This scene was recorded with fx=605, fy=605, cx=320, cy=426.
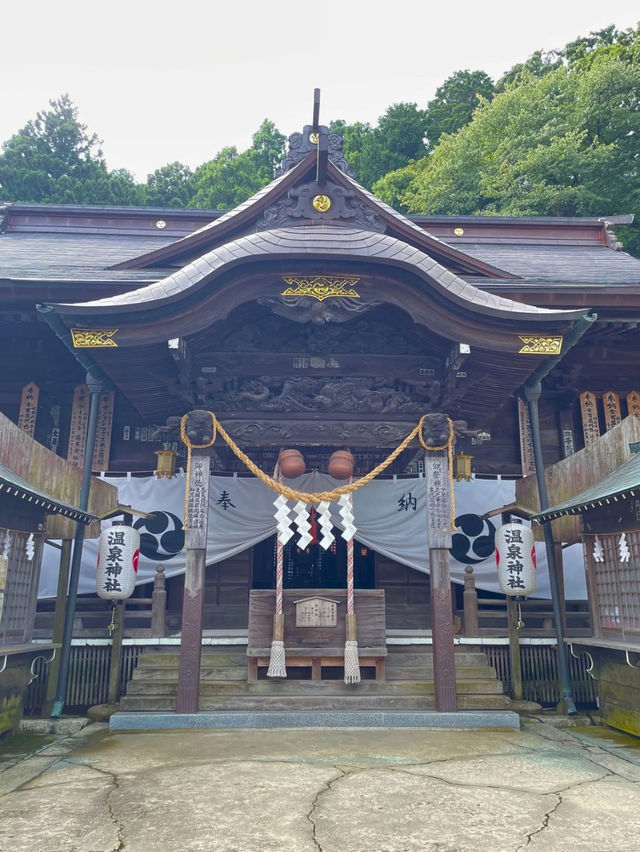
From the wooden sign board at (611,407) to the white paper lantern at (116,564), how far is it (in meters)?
8.00

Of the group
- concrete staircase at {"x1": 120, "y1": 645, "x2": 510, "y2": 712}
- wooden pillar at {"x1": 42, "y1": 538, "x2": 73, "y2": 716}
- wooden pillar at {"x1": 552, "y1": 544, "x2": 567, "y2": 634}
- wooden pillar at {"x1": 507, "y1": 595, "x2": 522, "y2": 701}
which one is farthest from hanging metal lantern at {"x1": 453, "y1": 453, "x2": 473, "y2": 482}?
wooden pillar at {"x1": 42, "y1": 538, "x2": 73, "y2": 716}

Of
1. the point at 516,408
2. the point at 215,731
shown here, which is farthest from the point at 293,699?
the point at 516,408

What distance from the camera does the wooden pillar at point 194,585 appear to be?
7031mm

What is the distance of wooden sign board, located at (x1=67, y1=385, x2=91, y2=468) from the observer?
9.92m

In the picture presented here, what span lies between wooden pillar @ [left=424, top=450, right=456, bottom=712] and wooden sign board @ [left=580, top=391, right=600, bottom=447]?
3.83 metres

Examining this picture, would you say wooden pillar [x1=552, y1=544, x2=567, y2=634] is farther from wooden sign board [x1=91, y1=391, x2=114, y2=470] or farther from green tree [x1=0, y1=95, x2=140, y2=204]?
green tree [x1=0, y1=95, x2=140, y2=204]

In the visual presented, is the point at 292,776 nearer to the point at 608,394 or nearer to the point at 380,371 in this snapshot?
the point at 380,371

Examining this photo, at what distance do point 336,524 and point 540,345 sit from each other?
473cm

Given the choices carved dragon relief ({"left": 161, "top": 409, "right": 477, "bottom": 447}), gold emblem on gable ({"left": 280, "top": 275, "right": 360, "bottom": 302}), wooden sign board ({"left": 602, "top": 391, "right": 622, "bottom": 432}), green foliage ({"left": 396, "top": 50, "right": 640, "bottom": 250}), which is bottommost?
carved dragon relief ({"left": 161, "top": 409, "right": 477, "bottom": 447})

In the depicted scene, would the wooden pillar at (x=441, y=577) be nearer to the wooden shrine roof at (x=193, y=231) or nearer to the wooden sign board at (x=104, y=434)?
the wooden sign board at (x=104, y=434)

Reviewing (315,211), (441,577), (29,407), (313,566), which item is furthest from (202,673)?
(315,211)

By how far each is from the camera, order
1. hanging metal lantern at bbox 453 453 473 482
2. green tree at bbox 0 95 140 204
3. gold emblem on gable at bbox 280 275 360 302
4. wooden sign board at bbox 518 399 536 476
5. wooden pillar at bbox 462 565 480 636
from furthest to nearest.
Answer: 1. green tree at bbox 0 95 140 204
2. wooden sign board at bbox 518 399 536 476
3. hanging metal lantern at bbox 453 453 473 482
4. wooden pillar at bbox 462 565 480 636
5. gold emblem on gable at bbox 280 275 360 302

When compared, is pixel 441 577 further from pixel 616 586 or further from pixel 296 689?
pixel 296 689

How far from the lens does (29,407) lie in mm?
10031
